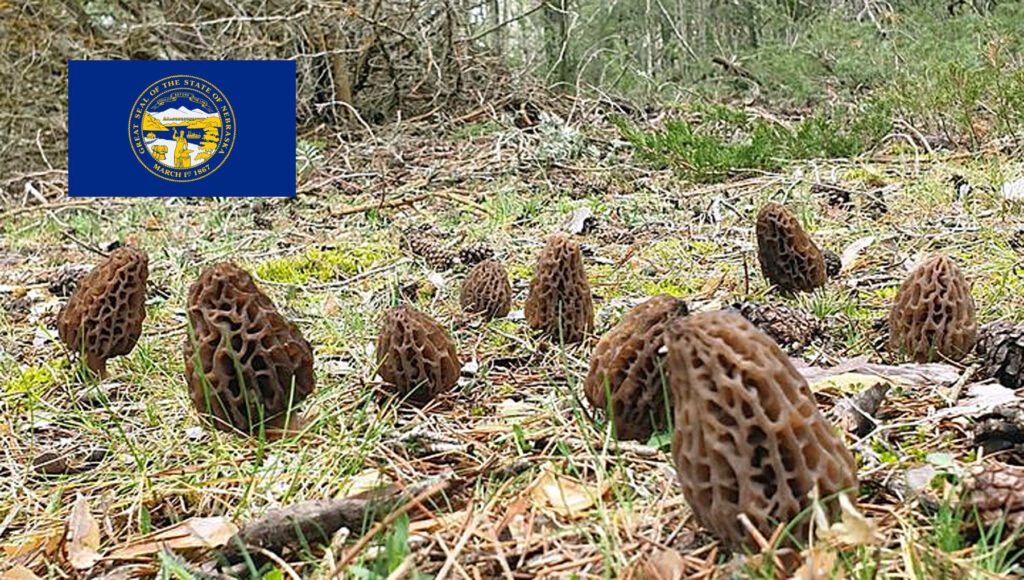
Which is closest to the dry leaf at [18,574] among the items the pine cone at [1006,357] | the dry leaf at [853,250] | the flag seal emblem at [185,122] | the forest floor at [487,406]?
the forest floor at [487,406]

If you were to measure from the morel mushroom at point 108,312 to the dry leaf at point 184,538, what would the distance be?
4.58 ft

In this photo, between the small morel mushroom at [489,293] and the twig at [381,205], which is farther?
the twig at [381,205]

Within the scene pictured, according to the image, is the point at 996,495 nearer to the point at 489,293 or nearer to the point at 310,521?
the point at 310,521

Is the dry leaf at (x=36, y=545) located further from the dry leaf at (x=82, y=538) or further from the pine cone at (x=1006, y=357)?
the pine cone at (x=1006, y=357)

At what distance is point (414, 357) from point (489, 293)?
105cm

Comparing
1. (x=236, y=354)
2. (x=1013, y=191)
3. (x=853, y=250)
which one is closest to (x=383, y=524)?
(x=236, y=354)

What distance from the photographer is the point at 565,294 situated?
3.38 m

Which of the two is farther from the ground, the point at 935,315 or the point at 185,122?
the point at 185,122

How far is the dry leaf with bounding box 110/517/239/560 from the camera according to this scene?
6.49 feet

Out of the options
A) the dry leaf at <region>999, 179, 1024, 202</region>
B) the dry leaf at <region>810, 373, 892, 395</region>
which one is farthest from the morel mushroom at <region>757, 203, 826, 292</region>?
the dry leaf at <region>999, 179, 1024, 202</region>

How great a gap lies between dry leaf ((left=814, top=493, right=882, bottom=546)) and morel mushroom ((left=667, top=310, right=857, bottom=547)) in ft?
0.25

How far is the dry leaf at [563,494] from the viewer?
196 centimetres

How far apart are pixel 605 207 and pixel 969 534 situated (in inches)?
188

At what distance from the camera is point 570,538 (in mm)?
1890
